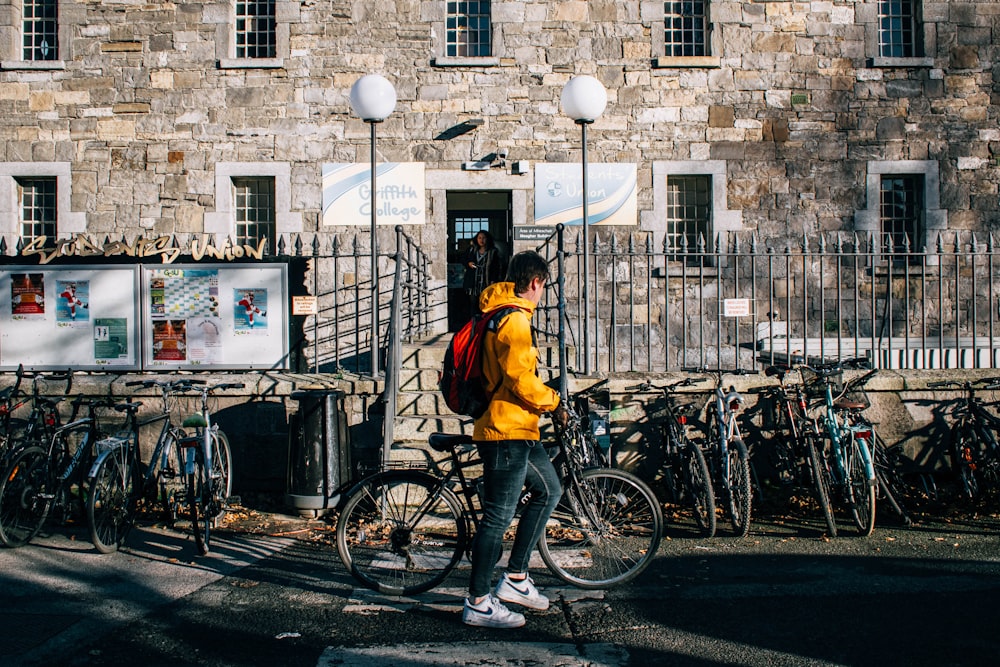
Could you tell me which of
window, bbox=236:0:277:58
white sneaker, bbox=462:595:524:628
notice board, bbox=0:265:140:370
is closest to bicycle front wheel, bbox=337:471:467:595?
white sneaker, bbox=462:595:524:628

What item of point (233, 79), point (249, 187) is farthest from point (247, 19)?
point (249, 187)

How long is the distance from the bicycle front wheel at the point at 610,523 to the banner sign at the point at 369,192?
311 inches

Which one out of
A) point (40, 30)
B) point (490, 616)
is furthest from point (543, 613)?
point (40, 30)

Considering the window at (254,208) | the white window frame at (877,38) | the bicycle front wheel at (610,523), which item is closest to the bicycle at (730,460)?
the bicycle front wheel at (610,523)

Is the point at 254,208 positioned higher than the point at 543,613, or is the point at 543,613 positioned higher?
the point at 254,208

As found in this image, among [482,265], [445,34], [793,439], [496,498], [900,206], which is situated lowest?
[793,439]

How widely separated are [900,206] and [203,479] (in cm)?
1082

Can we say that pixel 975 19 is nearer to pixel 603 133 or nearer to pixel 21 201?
pixel 603 133

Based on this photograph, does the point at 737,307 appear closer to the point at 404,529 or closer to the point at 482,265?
the point at 482,265

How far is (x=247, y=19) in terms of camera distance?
1288cm

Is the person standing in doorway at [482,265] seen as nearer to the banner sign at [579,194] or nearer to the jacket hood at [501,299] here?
the banner sign at [579,194]

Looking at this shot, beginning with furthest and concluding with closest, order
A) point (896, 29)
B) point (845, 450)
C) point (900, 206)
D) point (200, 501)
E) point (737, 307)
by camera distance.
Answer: point (896, 29)
point (900, 206)
point (737, 307)
point (845, 450)
point (200, 501)

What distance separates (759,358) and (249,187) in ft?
25.9

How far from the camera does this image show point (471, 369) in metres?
4.61
